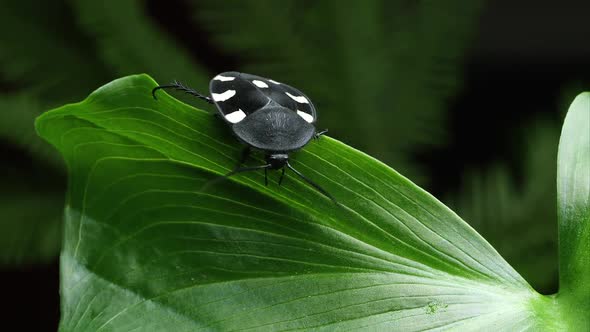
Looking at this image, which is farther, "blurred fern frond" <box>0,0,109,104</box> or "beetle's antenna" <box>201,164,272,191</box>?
"blurred fern frond" <box>0,0,109,104</box>

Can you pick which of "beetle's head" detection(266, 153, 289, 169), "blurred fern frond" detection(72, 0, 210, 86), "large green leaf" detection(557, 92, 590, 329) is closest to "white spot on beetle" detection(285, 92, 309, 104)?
"beetle's head" detection(266, 153, 289, 169)

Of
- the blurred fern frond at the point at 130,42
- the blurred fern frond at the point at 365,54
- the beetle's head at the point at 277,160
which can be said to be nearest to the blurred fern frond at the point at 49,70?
the blurred fern frond at the point at 130,42

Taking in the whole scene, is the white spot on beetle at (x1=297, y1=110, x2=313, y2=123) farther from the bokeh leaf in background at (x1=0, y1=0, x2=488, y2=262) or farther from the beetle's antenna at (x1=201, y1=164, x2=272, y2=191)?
the bokeh leaf in background at (x1=0, y1=0, x2=488, y2=262)

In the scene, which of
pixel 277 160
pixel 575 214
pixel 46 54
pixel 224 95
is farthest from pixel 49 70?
pixel 575 214

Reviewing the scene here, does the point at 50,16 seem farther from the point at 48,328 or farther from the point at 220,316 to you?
the point at 220,316

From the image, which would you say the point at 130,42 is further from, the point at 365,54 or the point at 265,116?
the point at 265,116

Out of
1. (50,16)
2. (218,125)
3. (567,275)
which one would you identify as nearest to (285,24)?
(50,16)
